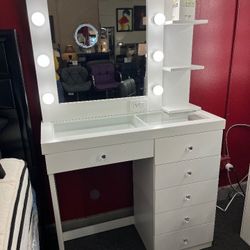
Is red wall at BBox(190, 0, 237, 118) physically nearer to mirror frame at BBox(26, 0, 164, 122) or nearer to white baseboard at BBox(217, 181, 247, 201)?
mirror frame at BBox(26, 0, 164, 122)

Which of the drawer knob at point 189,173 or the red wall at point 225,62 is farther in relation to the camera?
the red wall at point 225,62

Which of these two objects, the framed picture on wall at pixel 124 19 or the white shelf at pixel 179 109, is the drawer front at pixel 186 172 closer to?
the white shelf at pixel 179 109

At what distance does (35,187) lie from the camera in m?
1.60

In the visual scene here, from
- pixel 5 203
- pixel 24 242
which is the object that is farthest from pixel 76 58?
pixel 24 242

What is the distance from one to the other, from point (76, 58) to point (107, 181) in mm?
898

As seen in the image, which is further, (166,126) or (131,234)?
(131,234)

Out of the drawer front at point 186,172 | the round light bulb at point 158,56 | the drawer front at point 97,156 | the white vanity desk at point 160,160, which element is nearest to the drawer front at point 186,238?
the white vanity desk at point 160,160

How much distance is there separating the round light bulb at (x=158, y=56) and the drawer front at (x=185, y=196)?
2.62 ft

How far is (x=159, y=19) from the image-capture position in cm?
159

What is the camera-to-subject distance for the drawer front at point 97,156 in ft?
4.24

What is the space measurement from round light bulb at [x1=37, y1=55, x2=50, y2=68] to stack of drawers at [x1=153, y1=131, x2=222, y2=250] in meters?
0.76

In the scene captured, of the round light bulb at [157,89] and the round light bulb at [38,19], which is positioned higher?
the round light bulb at [38,19]

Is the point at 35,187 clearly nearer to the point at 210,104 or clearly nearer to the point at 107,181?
the point at 107,181

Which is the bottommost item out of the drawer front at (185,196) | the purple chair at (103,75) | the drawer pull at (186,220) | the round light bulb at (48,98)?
the drawer pull at (186,220)
